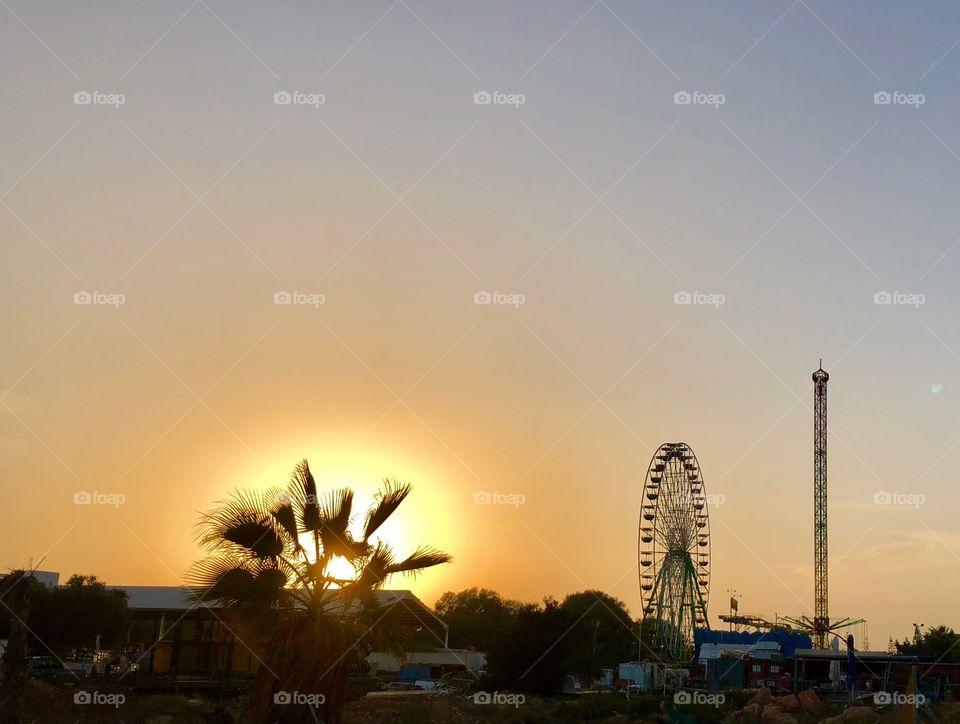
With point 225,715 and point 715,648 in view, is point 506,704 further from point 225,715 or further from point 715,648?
point 715,648

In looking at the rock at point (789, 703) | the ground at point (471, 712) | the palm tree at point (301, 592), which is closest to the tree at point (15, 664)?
the ground at point (471, 712)

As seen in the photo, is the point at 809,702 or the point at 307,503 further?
Answer: the point at 809,702

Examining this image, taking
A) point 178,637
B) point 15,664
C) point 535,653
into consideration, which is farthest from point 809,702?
point 178,637

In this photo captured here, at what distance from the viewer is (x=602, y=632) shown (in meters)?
102

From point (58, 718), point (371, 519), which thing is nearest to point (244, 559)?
point (371, 519)

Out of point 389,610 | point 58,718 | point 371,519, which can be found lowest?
point 58,718

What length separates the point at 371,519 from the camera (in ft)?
52.9

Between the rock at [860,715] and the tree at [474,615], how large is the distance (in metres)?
30.0

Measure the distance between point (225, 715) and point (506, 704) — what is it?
11039mm

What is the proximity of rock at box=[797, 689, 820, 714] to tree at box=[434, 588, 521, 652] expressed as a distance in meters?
24.9

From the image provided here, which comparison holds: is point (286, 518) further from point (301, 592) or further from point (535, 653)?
point (535, 653)

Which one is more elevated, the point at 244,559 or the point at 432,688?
the point at 244,559

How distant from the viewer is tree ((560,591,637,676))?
68.1 metres

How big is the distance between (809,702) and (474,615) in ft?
248
